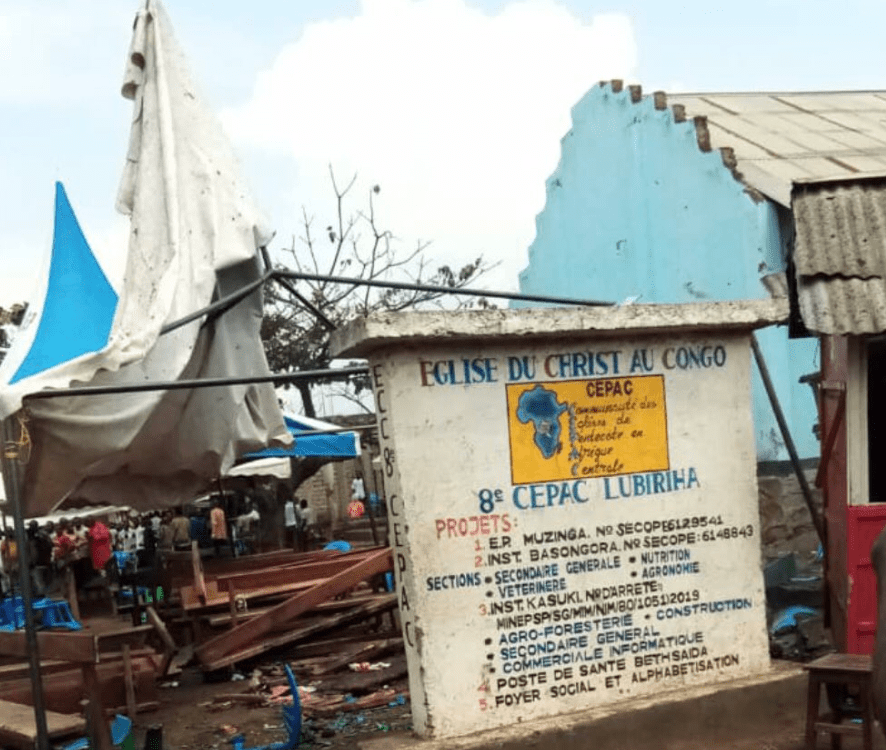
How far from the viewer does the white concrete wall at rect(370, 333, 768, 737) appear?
5.99m

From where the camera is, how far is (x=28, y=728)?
23.4 ft

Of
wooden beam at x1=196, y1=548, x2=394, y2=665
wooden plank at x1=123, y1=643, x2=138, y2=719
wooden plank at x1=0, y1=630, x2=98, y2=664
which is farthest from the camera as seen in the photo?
wooden beam at x1=196, y1=548, x2=394, y2=665

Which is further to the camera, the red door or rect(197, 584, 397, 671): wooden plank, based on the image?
rect(197, 584, 397, 671): wooden plank

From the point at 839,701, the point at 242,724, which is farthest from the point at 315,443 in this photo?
the point at 839,701

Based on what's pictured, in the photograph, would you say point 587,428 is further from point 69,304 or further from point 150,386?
point 69,304

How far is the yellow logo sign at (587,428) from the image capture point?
630cm

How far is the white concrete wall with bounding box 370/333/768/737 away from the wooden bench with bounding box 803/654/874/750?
420mm

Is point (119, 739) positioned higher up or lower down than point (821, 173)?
lower down

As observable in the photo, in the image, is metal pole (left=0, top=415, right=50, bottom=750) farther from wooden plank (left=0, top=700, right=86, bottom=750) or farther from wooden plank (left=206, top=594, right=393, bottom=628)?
wooden plank (left=206, top=594, right=393, bottom=628)

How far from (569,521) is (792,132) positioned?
11.3 m

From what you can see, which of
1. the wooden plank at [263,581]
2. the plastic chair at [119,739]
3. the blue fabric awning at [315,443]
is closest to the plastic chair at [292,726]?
the plastic chair at [119,739]

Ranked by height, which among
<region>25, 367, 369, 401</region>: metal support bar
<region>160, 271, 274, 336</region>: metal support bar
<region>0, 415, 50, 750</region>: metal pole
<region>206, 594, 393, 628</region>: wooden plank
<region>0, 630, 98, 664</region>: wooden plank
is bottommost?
<region>206, 594, 393, 628</region>: wooden plank

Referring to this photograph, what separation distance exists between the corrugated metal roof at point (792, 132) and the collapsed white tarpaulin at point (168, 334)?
26.1ft

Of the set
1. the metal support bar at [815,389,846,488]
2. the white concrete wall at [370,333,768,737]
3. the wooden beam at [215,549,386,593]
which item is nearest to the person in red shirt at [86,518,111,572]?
the wooden beam at [215,549,386,593]
